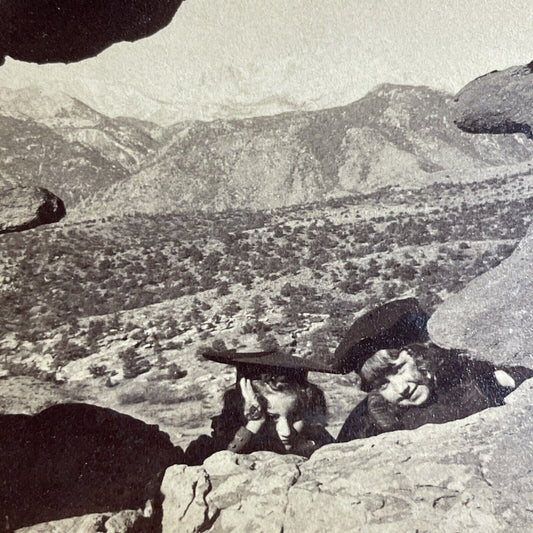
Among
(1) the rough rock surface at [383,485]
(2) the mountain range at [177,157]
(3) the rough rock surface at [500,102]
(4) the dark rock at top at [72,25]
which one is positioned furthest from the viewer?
(3) the rough rock surface at [500,102]

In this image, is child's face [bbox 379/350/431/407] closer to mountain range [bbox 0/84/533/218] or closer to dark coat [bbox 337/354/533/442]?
dark coat [bbox 337/354/533/442]

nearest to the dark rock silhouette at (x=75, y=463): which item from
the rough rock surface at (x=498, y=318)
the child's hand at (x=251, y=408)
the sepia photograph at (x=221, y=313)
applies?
the sepia photograph at (x=221, y=313)

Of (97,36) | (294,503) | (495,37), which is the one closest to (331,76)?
(495,37)

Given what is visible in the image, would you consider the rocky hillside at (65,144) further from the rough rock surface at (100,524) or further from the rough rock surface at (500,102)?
the rough rock surface at (500,102)

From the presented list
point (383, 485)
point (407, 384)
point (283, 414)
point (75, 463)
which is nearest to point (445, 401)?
point (407, 384)

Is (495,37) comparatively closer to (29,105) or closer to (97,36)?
(97,36)

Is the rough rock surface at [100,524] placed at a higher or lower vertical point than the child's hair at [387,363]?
lower
